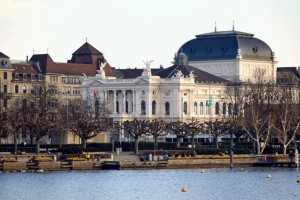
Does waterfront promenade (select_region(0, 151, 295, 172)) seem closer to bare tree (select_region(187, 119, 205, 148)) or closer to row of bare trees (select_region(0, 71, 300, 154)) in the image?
row of bare trees (select_region(0, 71, 300, 154))

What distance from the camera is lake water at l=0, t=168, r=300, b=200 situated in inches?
4601

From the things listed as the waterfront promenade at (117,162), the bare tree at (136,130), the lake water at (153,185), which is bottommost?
the lake water at (153,185)

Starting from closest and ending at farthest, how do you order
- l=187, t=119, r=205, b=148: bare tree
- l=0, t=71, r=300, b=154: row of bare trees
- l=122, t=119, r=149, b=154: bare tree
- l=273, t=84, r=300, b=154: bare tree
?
1. l=273, t=84, r=300, b=154: bare tree
2. l=0, t=71, r=300, b=154: row of bare trees
3. l=122, t=119, r=149, b=154: bare tree
4. l=187, t=119, r=205, b=148: bare tree

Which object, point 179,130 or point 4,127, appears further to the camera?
point 179,130

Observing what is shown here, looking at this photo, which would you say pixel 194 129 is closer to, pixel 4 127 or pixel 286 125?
pixel 286 125

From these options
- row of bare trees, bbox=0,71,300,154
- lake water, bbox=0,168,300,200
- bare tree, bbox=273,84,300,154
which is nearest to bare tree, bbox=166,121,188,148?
row of bare trees, bbox=0,71,300,154

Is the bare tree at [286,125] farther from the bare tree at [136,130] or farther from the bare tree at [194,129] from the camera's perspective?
the bare tree at [136,130]

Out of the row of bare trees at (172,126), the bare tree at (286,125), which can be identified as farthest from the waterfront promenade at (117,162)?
the bare tree at (286,125)

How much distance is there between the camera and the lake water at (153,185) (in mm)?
116875

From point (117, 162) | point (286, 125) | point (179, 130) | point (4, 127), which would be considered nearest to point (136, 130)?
point (179, 130)

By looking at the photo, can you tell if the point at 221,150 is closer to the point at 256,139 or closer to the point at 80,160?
the point at 256,139

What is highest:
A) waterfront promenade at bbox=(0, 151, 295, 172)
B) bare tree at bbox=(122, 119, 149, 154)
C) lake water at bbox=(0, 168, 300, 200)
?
bare tree at bbox=(122, 119, 149, 154)

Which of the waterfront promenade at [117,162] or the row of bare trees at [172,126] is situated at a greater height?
the row of bare trees at [172,126]

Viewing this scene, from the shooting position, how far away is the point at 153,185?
12638 cm
